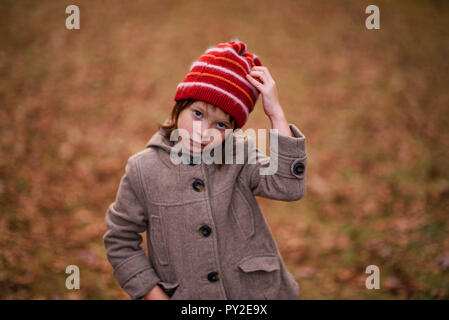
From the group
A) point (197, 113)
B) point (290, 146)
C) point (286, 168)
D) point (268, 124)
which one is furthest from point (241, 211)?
point (268, 124)

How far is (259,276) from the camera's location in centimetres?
201

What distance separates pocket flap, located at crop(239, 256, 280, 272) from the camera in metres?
1.94

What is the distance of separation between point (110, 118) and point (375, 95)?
5326 millimetres

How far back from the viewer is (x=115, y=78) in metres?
7.01

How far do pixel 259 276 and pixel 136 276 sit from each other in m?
0.73

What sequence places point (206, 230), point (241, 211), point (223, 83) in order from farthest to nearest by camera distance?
point (241, 211), point (206, 230), point (223, 83)

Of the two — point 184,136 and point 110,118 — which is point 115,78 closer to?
point 110,118

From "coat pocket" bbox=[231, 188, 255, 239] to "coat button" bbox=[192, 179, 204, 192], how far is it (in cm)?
21

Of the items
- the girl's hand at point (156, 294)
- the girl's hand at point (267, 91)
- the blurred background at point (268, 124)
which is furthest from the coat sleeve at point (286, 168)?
the blurred background at point (268, 124)

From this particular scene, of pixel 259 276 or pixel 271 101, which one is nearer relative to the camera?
pixel 271 101

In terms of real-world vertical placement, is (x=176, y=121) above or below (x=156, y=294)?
above

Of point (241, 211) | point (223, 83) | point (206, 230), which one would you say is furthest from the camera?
point (241, 211)

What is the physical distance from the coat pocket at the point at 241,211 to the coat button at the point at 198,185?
0.21 m

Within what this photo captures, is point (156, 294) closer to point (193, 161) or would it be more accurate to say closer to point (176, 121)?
point (193, 161)
